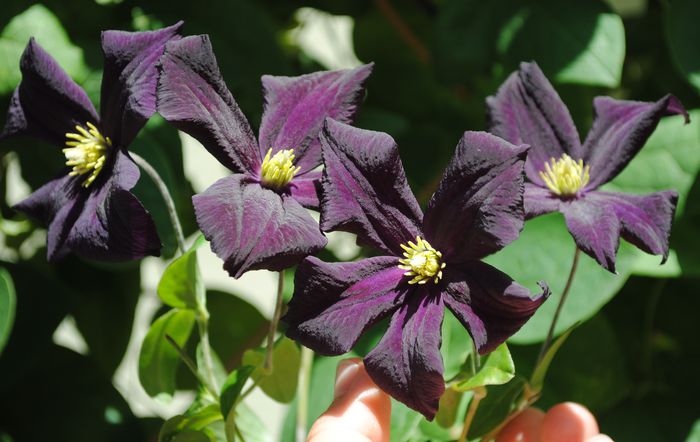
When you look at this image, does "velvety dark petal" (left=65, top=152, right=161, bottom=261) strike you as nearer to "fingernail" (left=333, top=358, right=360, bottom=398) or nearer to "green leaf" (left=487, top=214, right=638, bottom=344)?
"fingernail" (left=333, top=358, right=360, bottom=398)

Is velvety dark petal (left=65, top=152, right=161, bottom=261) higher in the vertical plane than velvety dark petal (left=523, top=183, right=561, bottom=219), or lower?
higher

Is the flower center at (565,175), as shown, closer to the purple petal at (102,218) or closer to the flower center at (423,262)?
the flower center at (423,262)

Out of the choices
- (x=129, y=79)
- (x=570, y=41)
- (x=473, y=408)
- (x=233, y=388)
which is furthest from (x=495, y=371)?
(x=570, y=41)

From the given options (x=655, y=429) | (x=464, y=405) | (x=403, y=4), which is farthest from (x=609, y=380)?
(x=403, y=4)

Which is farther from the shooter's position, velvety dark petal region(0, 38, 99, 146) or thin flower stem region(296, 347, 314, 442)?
thin flower stem region(296, 347, 314, 442)

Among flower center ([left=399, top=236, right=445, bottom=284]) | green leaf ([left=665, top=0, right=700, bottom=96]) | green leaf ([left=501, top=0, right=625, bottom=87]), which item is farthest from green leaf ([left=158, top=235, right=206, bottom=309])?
green leaf ([left=665, top=0, right=700, bottom=96])

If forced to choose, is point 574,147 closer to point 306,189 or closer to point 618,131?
point 618,131
